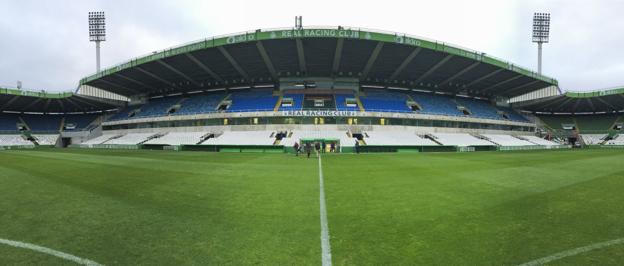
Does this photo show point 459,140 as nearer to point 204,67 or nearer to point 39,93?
point 204,67

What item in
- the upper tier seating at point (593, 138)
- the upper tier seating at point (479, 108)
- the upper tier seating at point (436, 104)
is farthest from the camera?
the upper tier seating at point (593, 138)

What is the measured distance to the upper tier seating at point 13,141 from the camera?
162ft

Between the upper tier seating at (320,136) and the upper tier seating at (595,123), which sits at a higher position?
the upper tier seating at (595,123)

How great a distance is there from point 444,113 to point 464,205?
42935 millimetres

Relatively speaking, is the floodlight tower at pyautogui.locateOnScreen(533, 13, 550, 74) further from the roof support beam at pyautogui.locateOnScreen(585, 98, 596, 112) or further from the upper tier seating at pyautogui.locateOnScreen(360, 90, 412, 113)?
the upper tier seating at pyautogui.locateOnScreen(360, 90, 412, 113)

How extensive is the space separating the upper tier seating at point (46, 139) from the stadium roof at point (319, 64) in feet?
60.2

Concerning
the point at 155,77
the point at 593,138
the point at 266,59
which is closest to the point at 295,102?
the point at 266,59

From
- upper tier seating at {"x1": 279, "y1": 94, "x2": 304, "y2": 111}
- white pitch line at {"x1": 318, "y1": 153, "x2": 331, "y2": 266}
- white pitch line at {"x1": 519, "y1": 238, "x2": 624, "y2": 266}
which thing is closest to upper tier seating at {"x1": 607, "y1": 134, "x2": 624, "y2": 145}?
upper tier seating at {"x1": 279, "y1": 94, "x2": 304, "y2": 111}

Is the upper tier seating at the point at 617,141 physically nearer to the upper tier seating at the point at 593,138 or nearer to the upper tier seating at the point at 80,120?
the upper tier seating at the point at 593,138

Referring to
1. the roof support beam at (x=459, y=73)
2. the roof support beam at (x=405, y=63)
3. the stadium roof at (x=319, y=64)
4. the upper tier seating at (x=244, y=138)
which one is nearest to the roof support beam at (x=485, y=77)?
the stadium roof at (x=319, y=64)

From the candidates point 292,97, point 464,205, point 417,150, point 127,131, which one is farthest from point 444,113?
point 127,131

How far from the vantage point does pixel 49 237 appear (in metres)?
4.20

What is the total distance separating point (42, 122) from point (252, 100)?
5497 centimetres

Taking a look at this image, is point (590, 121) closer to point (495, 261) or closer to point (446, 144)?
point (446, 144)
